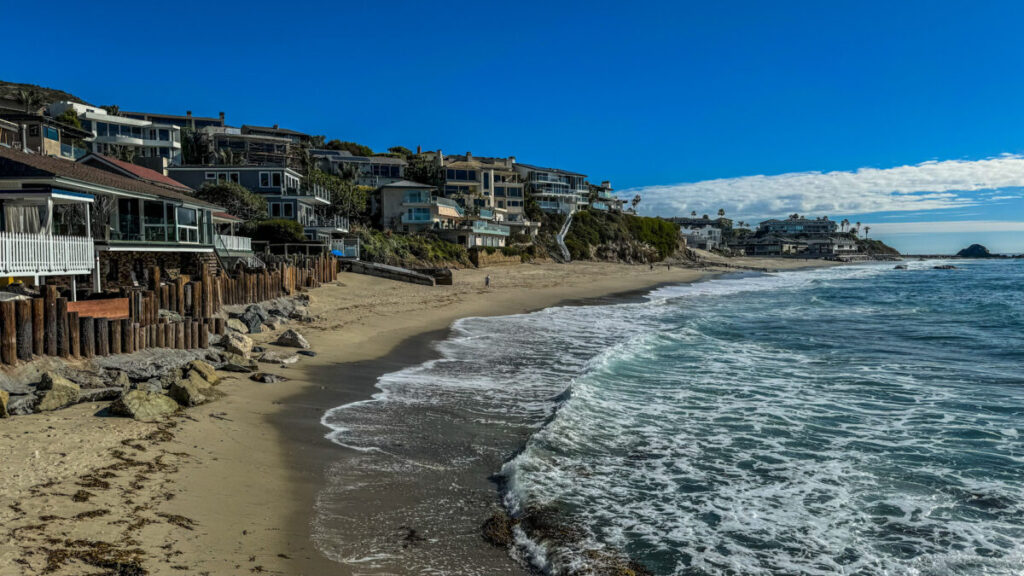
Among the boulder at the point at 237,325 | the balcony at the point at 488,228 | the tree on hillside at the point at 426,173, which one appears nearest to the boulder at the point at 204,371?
the boulder at the point at 237,325

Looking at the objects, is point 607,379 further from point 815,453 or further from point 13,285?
point 13,285

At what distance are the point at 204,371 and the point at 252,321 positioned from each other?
7.56 m

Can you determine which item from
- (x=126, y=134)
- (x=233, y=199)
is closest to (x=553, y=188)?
(x=126, y=134)

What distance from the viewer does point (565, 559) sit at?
7.37 meters

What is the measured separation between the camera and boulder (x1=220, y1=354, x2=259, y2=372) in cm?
1460

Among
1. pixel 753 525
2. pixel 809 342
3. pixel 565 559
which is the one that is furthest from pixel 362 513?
pixel 809 342

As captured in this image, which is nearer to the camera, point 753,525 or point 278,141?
point 753,525

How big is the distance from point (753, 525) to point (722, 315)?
27351mm

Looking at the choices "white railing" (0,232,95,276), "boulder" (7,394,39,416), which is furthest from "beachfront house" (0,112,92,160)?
"boulder" (7,394,39,416)

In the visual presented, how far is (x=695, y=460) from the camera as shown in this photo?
10875mm

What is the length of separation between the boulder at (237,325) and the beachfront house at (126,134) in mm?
67873

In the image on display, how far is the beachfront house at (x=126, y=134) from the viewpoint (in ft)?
257

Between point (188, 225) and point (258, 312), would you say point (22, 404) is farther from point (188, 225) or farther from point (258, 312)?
point (188, 225)

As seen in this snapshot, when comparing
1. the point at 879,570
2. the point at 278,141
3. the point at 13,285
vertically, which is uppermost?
the point at 278,141
